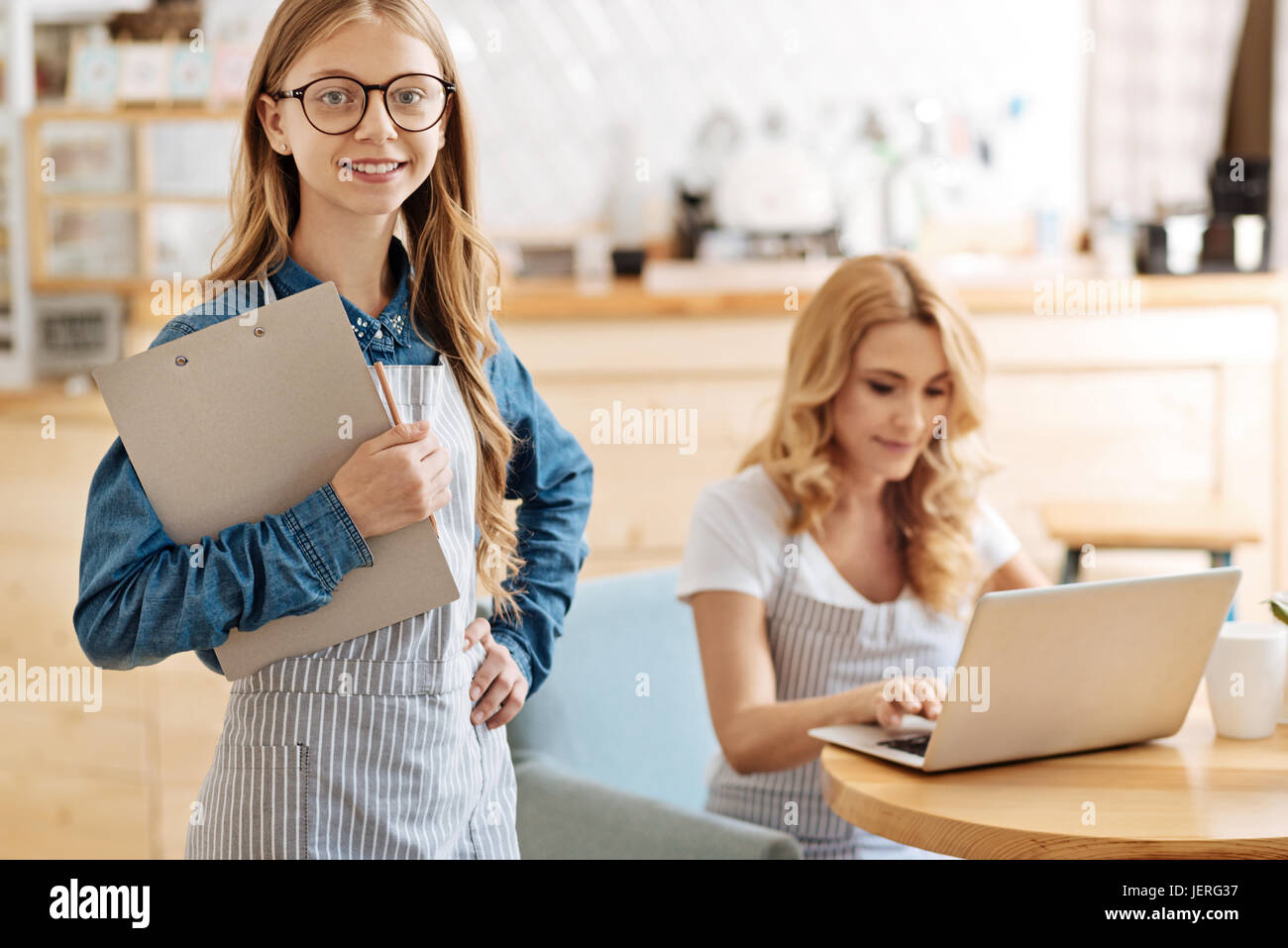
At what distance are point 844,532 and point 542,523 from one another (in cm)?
52

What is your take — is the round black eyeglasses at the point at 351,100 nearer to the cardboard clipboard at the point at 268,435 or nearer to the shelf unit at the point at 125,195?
the cardboard clipboard at the point at 268,435

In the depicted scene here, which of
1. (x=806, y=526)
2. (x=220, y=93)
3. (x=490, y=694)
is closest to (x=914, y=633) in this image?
(x=806, y=526)

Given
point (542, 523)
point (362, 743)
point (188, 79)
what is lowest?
point (362, 743)

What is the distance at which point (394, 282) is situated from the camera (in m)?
0.99

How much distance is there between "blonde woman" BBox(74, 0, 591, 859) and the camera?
852 millimetres

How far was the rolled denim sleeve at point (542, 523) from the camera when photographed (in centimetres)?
108

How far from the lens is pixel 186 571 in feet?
2.74

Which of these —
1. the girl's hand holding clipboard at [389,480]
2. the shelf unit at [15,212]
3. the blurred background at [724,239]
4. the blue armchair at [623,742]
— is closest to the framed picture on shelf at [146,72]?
the blurred background at [724,239]

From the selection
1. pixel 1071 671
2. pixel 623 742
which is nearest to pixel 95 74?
pixel 623 742

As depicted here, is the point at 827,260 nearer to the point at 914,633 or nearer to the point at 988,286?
the point at 988,286

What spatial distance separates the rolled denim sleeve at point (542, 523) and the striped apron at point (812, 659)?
40 cm

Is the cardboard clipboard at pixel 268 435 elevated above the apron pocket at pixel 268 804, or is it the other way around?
the cardboard clipboard at pixel 268 435

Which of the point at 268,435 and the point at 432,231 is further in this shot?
the point at 432,231

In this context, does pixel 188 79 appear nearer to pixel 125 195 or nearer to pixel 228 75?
pixel 228 75
